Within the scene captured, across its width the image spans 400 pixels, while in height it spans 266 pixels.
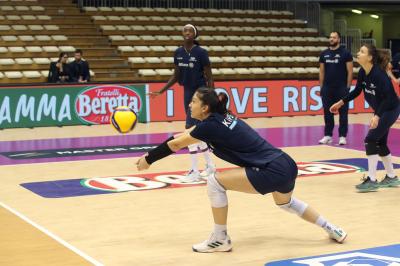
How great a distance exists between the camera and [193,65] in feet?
32.2

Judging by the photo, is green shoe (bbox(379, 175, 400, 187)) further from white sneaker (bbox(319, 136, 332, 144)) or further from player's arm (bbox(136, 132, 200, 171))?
white sneaker (bbox(319, 136, 332, 144))

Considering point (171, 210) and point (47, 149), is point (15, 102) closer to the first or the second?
point (47, 149)

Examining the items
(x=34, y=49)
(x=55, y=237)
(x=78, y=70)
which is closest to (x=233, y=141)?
(x=55, y=237)

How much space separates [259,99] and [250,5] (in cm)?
893

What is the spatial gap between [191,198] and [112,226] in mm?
1600

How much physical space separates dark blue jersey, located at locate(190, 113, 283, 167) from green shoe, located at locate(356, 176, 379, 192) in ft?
9.84

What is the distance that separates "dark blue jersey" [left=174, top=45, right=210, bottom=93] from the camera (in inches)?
384

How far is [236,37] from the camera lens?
24.7 metres

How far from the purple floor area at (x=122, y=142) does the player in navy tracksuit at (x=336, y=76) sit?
0.46 m

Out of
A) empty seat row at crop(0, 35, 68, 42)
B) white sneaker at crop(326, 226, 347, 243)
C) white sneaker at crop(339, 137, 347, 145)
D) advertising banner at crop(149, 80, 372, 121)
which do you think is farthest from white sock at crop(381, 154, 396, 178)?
empty seat row at crop(0, 35, 68, 42)

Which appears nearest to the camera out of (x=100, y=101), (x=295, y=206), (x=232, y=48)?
(x=295, y=206)

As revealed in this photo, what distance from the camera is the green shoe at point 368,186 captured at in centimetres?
883

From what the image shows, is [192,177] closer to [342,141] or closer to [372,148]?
[372,148]

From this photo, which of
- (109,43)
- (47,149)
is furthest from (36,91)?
(109,43)
